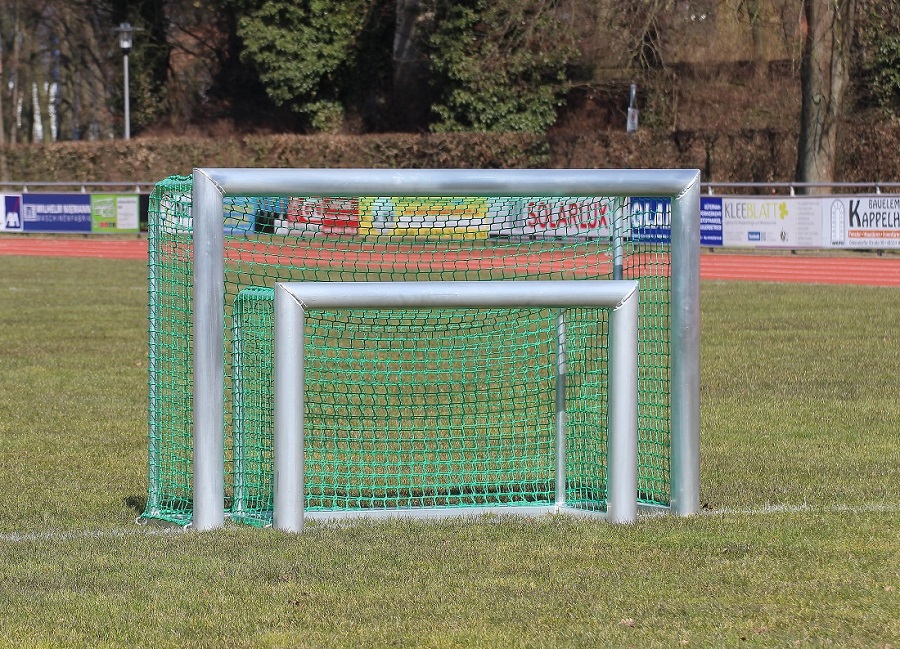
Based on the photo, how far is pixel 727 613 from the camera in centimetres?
492

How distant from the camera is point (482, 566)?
5.60 meters

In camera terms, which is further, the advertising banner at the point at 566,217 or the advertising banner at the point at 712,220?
the advertising banner at the point at 712,220

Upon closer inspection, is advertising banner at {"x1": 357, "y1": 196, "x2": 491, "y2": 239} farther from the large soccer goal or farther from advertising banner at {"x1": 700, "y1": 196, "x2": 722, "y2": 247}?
advertising banner at {"x1": 700, "y1": 196, "x2": 722, "y2": 247}

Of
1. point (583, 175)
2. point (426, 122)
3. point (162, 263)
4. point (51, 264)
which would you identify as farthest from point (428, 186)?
point (426, 122)

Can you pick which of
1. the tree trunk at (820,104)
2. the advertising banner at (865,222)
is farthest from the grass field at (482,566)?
the tree trunk at (820,104)

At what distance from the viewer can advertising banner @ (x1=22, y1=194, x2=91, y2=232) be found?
36.1 meters

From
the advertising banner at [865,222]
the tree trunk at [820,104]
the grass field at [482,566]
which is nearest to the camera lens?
the grass field at [482,566]

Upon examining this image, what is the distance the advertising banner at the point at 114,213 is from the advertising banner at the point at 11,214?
2183 millimetres

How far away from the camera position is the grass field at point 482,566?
475 centimetres

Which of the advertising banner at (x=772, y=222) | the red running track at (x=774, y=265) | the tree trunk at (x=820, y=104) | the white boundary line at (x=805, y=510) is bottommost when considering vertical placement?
the white boundary line at (x=805, y=510)

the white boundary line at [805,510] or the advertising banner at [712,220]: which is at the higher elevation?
the advertising banner at [712,220]

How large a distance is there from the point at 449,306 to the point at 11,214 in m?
32.8

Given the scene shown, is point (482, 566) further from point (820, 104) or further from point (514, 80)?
point (514, 80)

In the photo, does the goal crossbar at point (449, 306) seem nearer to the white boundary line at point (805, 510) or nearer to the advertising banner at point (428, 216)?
the white boundary line at point (805, 510)
